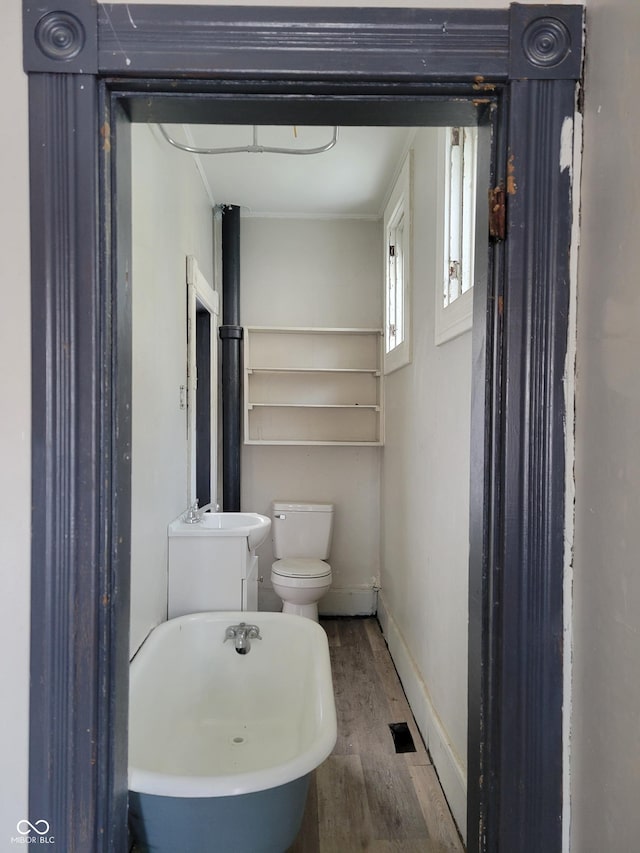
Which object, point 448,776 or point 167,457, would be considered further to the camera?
point 167,457

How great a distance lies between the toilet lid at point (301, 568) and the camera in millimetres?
3034

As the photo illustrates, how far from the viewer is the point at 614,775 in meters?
0.73

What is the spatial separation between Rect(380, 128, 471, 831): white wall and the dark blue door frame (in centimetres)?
76

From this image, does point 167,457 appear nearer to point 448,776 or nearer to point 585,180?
point 448,776

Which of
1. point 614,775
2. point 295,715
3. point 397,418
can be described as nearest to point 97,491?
point 614,775

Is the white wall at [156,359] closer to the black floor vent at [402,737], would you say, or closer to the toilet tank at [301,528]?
the toilet tank at [301,528]

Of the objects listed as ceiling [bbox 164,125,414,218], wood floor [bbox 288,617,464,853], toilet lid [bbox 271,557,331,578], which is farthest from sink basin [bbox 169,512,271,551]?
ceiling [bbox 164,125,414,218]

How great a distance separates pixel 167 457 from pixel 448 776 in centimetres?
162

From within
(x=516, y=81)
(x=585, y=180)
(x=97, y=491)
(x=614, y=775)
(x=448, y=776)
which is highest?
(x=516, y=81)

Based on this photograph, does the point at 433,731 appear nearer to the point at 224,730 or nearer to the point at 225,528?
the point at 224,730

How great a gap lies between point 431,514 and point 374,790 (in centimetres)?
105

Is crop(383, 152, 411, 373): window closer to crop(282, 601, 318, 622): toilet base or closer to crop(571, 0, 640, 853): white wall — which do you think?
crop(282, 601, 318, 622): toilet base

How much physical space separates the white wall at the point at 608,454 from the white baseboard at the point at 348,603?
2715 millimetres

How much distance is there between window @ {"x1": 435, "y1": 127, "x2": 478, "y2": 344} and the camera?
1.71 meters
